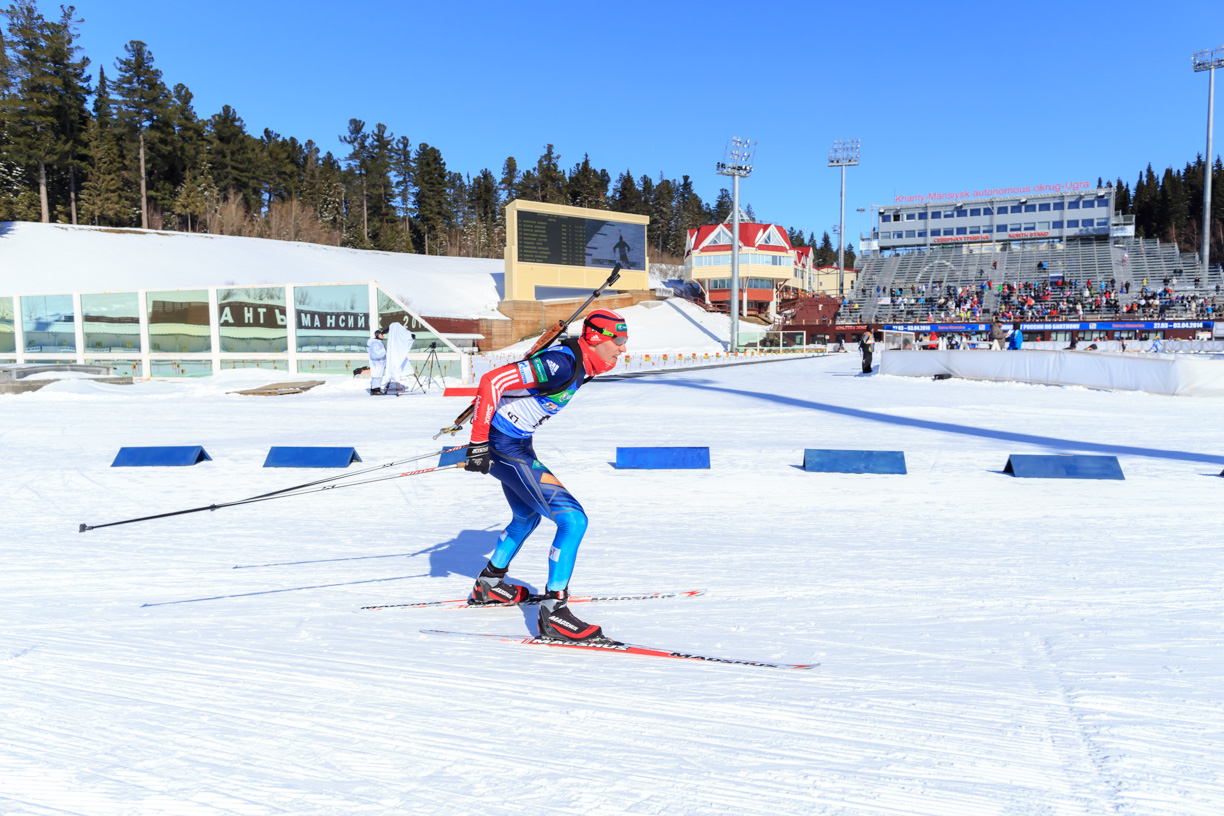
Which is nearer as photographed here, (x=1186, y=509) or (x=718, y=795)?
(x=718, y=795)

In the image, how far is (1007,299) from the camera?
55.0 metres

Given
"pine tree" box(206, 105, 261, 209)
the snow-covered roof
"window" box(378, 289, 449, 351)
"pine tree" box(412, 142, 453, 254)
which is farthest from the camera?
"pine tree" box(412, 142, 453, 254)

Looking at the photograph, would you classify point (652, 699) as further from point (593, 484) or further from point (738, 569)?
point (593, 484)

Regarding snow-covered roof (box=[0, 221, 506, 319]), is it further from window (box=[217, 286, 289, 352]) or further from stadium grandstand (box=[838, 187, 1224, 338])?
stadium grandstand (box=[838, 187, 1224, 338])

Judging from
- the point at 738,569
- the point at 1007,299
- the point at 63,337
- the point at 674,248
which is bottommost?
the point at 738,569

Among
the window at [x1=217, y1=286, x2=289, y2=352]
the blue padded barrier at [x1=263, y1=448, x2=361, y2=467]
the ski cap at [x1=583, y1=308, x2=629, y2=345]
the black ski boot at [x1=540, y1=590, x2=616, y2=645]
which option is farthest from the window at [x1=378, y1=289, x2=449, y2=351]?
the black ski boot at [x1=540, y1=590, x2=616, y2=645]

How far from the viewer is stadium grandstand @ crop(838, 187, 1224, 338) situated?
48000 millimetres

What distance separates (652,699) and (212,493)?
21.5ft

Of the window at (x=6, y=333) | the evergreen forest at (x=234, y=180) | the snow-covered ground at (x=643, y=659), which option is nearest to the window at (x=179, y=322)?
the window at (x=6, y=333)

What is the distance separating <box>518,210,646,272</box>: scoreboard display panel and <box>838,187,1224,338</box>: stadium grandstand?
18183 millimetres

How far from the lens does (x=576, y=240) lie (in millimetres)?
45812

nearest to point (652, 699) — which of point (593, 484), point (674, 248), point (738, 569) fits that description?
point (738, 569)

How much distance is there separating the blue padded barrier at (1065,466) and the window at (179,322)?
67.8ft

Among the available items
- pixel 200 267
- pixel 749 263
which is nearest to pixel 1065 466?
pixel 200 267
